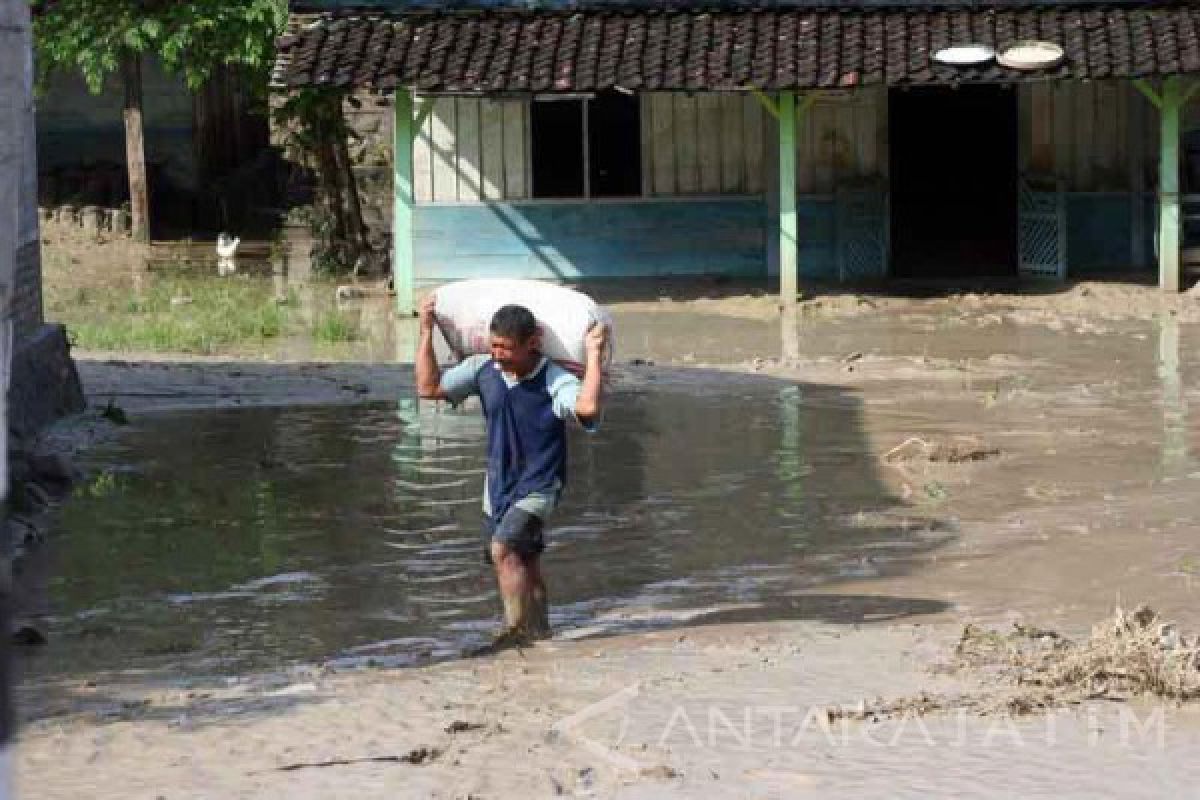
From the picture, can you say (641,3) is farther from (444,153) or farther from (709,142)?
(444,153)

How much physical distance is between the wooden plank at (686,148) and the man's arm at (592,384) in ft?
48.9

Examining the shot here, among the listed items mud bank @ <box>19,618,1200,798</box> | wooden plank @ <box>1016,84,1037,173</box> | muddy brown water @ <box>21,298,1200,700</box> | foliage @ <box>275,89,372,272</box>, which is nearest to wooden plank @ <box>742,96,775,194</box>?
wooden plank @ <box>1016,84,1037,173</box>

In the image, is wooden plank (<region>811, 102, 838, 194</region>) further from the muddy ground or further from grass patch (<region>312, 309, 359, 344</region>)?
the muddy ground

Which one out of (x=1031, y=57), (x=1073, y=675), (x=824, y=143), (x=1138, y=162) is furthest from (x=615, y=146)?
(x=1073, y=675)

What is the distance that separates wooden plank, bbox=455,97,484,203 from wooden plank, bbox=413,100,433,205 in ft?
0.96

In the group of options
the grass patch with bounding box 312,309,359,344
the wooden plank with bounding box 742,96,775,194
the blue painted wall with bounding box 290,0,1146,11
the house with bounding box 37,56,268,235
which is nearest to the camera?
the grass patch with bounding box 312,309,359,344

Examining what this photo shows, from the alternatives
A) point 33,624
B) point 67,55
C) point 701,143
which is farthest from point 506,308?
point 67,55

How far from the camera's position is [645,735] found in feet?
19.3

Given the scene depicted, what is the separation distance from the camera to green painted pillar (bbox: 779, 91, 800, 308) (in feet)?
65.4

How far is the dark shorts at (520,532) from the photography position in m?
7.23

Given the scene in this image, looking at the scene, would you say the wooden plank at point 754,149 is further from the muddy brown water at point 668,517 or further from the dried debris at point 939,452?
the dried debris at point 939,452

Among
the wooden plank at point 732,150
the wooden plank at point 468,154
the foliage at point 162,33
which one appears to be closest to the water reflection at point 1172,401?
the wooden plank at point 732,150

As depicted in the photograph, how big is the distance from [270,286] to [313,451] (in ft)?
33.4

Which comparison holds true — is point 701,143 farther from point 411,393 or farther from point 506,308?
point 506,308
